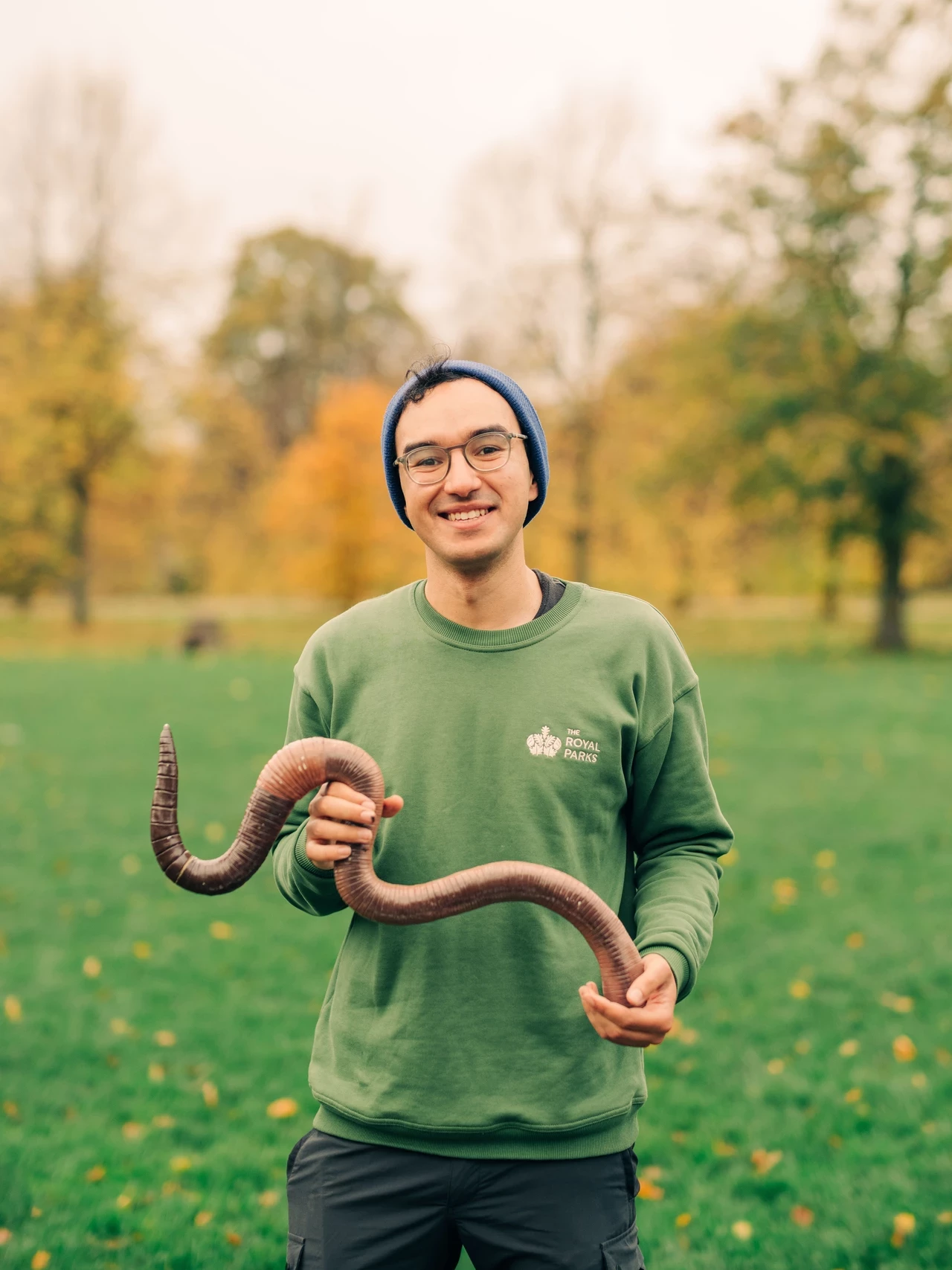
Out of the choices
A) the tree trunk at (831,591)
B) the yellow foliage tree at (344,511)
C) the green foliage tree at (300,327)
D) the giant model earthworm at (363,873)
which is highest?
the green foliage tree at (300,327)

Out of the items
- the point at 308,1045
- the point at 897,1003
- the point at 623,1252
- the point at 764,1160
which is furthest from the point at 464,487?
the point at 897,1003

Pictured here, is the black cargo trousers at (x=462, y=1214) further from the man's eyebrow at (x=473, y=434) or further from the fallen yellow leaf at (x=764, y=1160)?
the fallen yellow leaf at (x=764, y=1160)

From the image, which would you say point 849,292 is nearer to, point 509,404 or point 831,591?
point 831,591

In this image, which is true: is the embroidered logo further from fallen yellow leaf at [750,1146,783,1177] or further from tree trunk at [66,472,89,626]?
tree trunk at [66,472,89,626]

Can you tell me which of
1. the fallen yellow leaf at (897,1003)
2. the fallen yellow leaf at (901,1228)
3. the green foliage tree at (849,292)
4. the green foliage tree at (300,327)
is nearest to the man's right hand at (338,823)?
the fallen yellow leaf at (901,1228)

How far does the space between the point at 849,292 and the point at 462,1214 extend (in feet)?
104

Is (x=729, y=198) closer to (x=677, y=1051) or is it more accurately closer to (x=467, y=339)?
(x=467, y=339)

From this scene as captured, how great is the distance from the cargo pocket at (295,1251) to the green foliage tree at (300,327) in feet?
183

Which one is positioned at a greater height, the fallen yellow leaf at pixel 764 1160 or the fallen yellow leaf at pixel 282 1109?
the fallen yellow leaf at pixel 764 1160

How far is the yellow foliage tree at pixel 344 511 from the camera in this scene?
4056 cm

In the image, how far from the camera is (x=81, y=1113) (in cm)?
571

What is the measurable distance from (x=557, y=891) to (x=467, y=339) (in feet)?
127

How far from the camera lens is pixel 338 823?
218cm

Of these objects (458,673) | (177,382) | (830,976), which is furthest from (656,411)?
(458,673)
